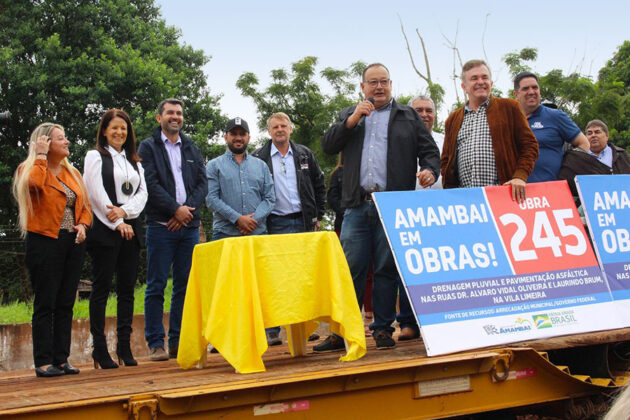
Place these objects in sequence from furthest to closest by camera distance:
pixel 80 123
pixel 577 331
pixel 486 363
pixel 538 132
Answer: pixel 80 123 < pixel 538 132 < pixel 577 331 < pixel 486 363

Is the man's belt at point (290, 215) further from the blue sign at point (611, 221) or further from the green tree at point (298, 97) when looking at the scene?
the green tree at point (298, 97)

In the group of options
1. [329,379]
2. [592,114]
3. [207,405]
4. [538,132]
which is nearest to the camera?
[207,405]

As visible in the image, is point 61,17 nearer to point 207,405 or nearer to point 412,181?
point 412,181

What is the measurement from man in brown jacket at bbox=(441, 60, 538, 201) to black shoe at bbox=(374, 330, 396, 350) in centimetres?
130

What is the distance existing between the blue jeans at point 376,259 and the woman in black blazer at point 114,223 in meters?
1.57

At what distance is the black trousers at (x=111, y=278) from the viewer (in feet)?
15.7

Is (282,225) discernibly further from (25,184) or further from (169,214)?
(25,184)

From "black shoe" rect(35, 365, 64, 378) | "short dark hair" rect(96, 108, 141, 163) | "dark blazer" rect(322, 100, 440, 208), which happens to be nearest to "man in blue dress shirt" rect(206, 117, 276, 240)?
"short dark hair" rect(96, 108, 141, 163)

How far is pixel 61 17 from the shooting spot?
20.1 m

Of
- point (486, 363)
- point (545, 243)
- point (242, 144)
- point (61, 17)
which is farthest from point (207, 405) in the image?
point (61, 17)

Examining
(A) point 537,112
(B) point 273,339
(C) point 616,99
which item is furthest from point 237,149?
(C) point 616,99

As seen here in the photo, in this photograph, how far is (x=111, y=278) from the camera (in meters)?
4.88

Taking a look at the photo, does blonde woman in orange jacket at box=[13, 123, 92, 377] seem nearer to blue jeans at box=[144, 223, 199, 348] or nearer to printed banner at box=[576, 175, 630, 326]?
blue jeans at box=[144, 223, 199, 348]

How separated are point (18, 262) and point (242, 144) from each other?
1419 cm
